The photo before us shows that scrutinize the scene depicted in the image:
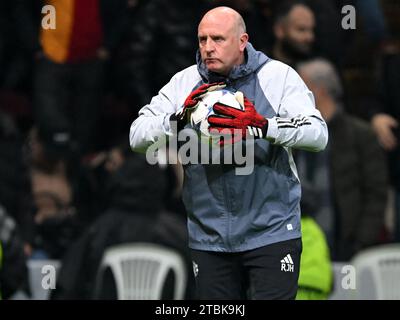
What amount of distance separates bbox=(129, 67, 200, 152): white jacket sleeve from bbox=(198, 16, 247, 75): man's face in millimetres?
206

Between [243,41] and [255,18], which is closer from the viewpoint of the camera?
[243,41]

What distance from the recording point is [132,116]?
10.4 m

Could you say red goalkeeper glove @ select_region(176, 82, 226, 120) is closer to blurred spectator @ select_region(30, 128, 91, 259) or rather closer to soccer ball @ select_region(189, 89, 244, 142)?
soccer ball @ select_region(189, 89, 244, 142)

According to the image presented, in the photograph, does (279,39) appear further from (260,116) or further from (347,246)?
(260,116)

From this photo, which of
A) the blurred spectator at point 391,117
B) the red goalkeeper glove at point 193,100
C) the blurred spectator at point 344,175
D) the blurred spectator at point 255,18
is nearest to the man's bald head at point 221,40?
the red goalkeeper glove at point 193,100

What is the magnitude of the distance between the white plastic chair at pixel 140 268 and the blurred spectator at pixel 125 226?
0.18 feet

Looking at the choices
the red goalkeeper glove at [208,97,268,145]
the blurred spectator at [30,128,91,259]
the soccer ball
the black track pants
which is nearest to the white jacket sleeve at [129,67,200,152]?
the soccer ball

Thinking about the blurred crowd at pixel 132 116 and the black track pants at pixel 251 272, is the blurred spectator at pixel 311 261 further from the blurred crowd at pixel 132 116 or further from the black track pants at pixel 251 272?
the black track pants at pixel 251 272

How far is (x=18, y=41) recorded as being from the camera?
1041 cm

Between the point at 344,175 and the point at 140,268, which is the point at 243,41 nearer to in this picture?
the point at 344,175

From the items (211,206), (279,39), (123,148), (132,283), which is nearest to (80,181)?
(123,148)

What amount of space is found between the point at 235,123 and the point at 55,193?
4.41m

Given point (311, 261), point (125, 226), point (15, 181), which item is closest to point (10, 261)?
point (125, 226)

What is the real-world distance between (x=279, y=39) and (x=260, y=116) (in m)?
3.99
